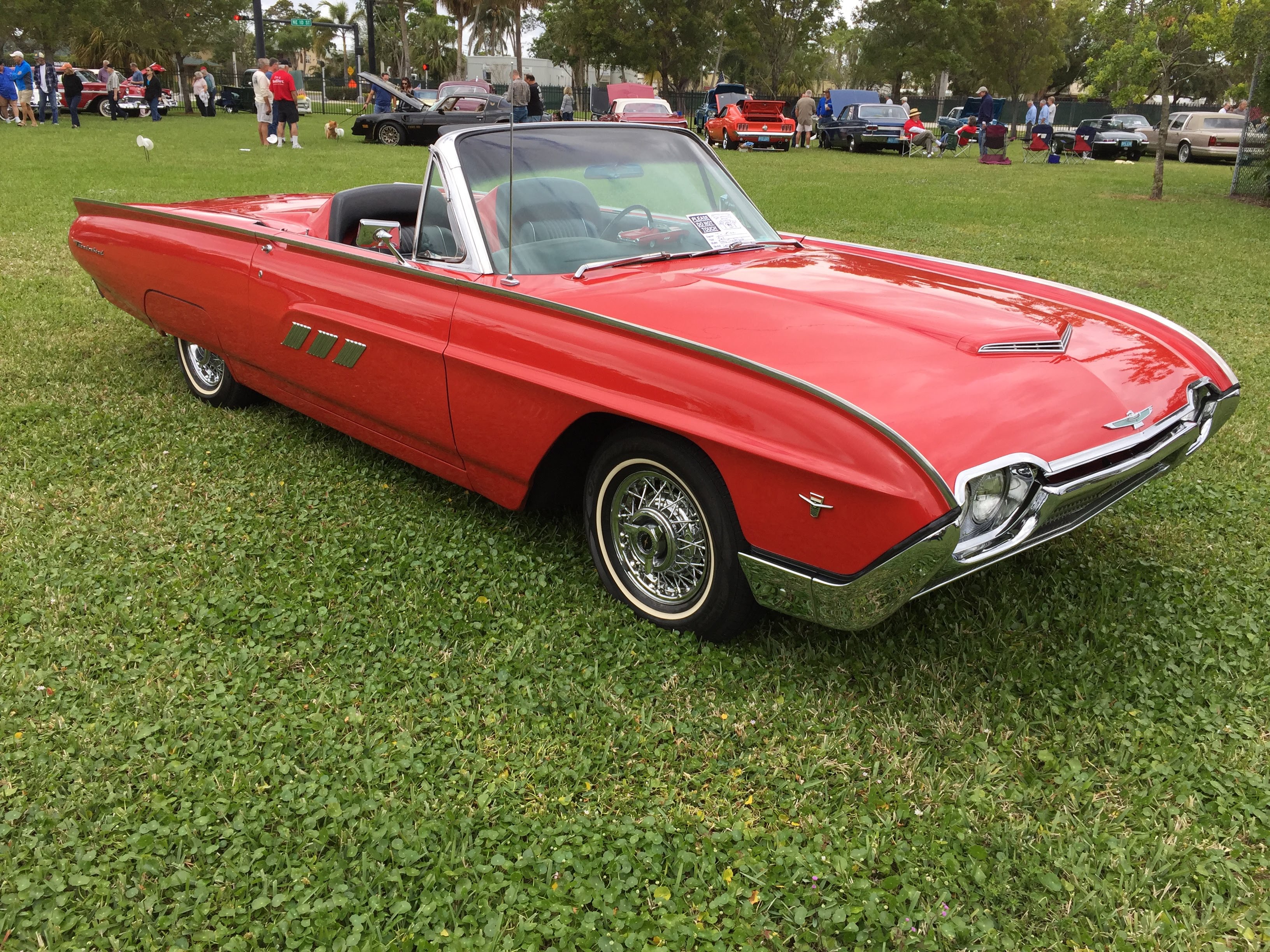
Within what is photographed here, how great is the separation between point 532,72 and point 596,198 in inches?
2284

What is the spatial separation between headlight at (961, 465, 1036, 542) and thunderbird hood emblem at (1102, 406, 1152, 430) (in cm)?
36

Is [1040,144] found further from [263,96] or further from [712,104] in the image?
[263,96]

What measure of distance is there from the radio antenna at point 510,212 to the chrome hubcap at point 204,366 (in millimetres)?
2064

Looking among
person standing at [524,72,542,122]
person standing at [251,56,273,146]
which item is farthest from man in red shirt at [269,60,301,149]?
person standing at [524,72,542,122]

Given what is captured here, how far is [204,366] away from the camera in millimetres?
4812

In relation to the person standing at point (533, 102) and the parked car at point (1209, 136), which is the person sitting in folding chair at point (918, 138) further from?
the person standing at point (533, 102)

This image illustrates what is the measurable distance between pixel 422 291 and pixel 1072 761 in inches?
94.8

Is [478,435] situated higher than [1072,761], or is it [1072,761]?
[478,435]

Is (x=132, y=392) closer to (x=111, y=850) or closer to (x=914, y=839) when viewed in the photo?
(x=111, y=850)

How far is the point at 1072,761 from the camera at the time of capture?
2.42 m

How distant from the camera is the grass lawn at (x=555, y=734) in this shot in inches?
80.0

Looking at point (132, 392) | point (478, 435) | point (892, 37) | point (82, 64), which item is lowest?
point (132, 392)

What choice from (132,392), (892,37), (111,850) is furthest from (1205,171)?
(892,37)

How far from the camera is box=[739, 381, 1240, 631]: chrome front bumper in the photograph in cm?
222
